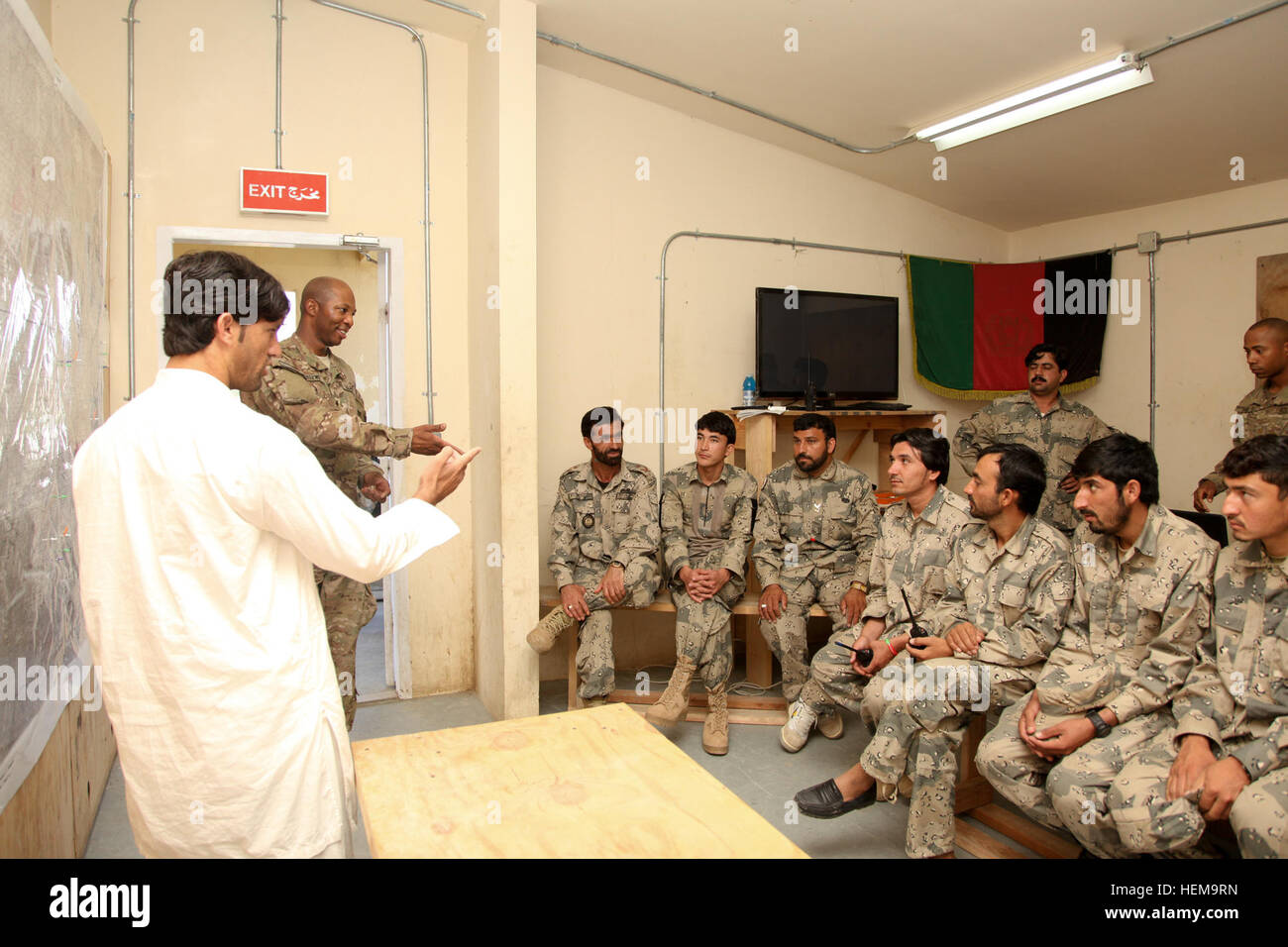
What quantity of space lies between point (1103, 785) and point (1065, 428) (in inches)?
101

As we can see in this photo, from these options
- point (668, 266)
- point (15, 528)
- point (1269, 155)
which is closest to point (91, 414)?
point (15, 528)

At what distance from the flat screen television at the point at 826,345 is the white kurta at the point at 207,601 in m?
3.42

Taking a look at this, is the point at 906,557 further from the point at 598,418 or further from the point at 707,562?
the point at 598,418

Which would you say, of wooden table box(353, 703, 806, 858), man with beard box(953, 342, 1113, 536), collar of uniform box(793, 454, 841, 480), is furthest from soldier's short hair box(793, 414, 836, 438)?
wooden table box(353, 703, 806, 858)

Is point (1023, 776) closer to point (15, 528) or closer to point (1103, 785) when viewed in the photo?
point (1103, 785)

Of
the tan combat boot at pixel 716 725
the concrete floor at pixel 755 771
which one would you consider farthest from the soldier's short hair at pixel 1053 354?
the tan combat boot at pixel 716 725

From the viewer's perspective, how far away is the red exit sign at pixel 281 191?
3.45 metres

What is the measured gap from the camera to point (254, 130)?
348cm

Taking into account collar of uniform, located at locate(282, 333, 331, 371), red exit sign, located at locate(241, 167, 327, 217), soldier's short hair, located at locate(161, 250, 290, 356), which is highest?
red exit sign, located at locate(241, 167, 327, 217)

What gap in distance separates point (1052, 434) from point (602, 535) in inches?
95.8

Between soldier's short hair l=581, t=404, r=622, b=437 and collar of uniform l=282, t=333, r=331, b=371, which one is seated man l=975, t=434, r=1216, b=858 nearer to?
soldier's short hair l=581, t=404, r=622, b=437

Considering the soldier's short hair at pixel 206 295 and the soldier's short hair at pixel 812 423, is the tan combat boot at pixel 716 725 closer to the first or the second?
the soldier's short hair at pixel 812 423

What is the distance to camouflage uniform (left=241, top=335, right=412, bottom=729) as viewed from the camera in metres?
2.58

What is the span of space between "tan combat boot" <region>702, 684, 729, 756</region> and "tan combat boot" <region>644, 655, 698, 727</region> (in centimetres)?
11
